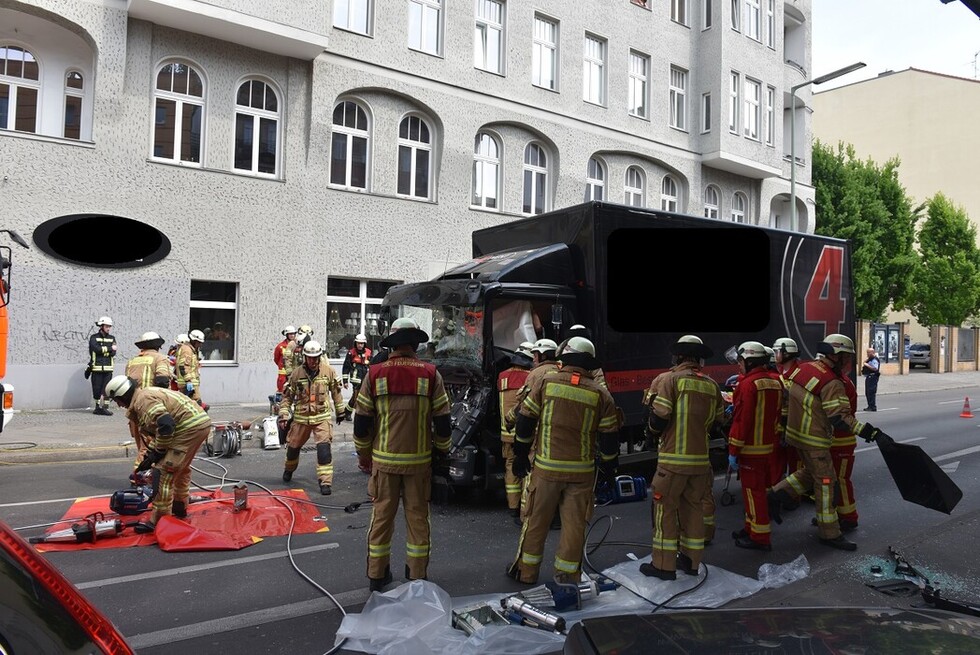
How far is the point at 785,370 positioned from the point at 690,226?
7.71ft

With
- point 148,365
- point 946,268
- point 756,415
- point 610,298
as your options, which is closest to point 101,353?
point 148,365

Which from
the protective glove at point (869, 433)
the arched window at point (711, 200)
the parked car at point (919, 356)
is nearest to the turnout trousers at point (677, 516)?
the protective glove at point (869, 433)

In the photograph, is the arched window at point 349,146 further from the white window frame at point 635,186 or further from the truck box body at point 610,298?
the white window frame at point 635,186

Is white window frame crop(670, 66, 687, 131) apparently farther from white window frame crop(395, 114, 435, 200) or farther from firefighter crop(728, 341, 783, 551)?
firefighter crop(728, 341, 783, 551)

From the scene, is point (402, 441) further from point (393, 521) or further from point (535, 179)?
point (535, 179)

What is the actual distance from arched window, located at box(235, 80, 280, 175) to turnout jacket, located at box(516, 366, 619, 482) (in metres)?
12.0

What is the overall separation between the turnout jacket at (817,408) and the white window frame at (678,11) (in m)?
20.1

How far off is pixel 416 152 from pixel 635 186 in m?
8.00

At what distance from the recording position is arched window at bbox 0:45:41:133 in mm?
12828

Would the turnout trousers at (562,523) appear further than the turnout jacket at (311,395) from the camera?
No

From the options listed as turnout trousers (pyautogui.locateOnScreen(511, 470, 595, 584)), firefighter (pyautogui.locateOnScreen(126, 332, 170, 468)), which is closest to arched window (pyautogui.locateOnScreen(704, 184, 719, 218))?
firefighter (pyautogui.locateOnScreen(126, 332, 170, 468))

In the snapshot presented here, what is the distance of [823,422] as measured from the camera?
605 cm

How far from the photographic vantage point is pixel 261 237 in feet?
48.1

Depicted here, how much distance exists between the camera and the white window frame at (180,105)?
13.8 m
